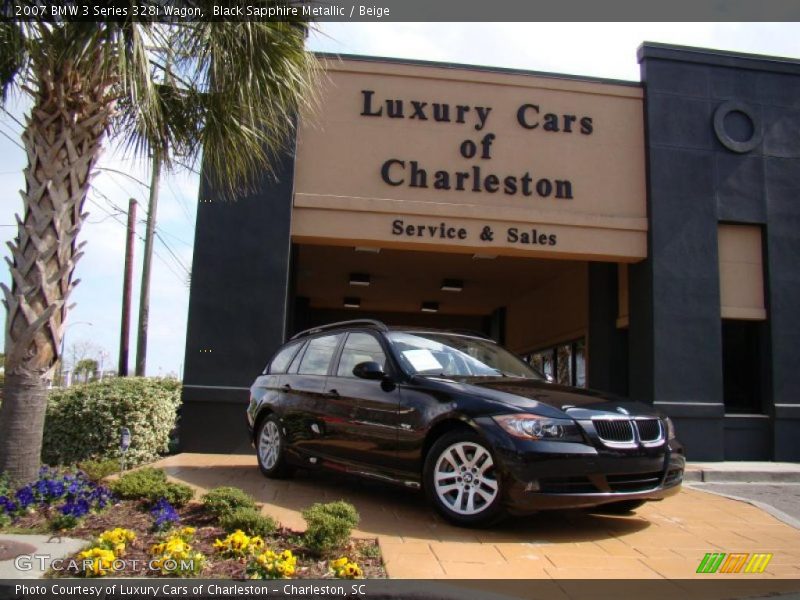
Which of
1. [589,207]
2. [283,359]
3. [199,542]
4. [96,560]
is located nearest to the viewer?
[96,560]

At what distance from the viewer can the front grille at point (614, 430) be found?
5.15 m

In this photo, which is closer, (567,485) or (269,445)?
(567,485)

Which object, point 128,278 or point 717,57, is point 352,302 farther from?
point 717,57

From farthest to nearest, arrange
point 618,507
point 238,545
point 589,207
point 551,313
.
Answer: point 551,313
point 589,207
point 618,507
point 238,545

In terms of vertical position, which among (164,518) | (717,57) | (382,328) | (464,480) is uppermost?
(717,57)

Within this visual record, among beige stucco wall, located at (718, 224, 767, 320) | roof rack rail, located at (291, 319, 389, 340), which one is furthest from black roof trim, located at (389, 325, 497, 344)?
beige stucco wall, located at (718, 224, 767, 320)

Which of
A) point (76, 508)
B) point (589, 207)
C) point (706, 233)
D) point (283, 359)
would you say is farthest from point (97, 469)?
point (706, 233)

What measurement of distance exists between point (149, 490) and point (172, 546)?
1666 millimetres

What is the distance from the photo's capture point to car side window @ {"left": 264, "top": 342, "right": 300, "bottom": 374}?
774 centimetres

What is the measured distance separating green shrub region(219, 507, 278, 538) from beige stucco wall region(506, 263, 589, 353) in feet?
31.8

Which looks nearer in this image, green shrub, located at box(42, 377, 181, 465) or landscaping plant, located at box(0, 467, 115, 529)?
landscaping plant, located at box(0, 467, 115, 529)

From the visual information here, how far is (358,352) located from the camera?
6668mm

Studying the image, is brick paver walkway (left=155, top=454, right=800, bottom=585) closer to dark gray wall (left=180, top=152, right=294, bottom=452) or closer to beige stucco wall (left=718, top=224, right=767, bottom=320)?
dark gray wall (left=180, top=152, right=294, bottom=452)

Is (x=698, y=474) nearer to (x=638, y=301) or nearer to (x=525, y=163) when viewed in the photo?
(x=638, y=301)
